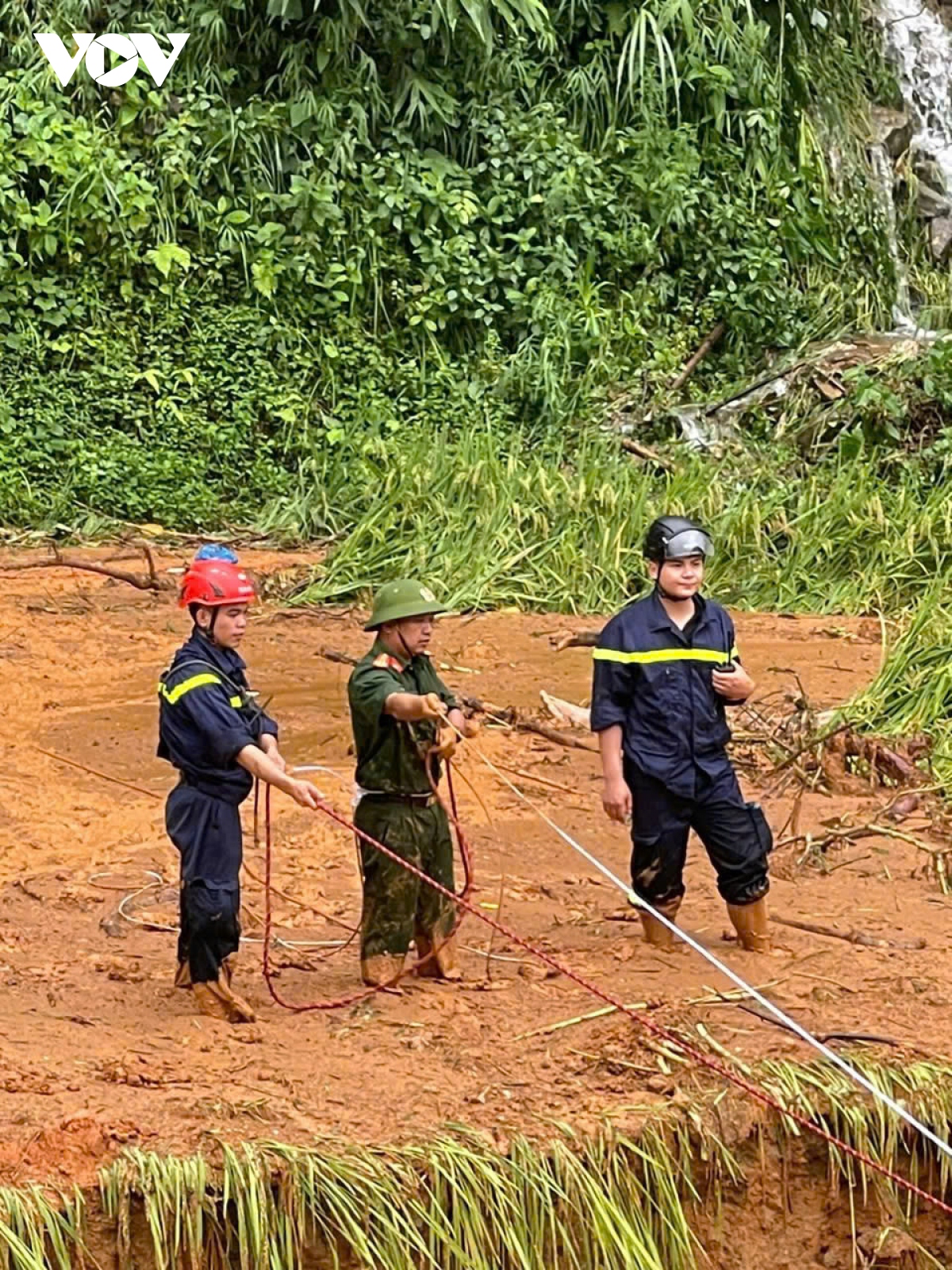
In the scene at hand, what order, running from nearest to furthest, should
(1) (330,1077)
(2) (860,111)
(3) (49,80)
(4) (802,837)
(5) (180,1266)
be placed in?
(5) (180,1266)
(1) (330,1077)
(4) (802,837)
(3) (49,80)
(2) (860,111)

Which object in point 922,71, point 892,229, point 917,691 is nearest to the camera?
point 917,691

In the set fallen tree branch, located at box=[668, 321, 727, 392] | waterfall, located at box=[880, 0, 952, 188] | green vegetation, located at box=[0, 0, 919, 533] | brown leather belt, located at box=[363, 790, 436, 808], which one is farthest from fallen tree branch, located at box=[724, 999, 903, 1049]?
waterfall, located at box=[880, 0, 952, 188]

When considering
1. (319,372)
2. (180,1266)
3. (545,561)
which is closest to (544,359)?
(319,372)

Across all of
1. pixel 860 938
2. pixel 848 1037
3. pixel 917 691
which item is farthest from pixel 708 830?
pixel 917 691

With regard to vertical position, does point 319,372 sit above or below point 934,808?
above

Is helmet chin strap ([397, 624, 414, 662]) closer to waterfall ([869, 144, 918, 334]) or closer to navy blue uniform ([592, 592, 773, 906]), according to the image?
navy blue uniform ([592, 592, 773, 906])

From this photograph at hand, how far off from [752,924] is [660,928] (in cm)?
29

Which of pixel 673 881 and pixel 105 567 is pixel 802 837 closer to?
pixel 673 881

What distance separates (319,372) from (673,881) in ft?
28.7

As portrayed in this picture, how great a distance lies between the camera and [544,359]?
13.5 m

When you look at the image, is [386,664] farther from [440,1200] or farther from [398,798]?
[440,1200]

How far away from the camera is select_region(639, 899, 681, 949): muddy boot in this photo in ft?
18.3

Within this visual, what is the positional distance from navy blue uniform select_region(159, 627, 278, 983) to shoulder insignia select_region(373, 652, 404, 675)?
1.23 feet

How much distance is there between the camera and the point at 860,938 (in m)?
5.73
